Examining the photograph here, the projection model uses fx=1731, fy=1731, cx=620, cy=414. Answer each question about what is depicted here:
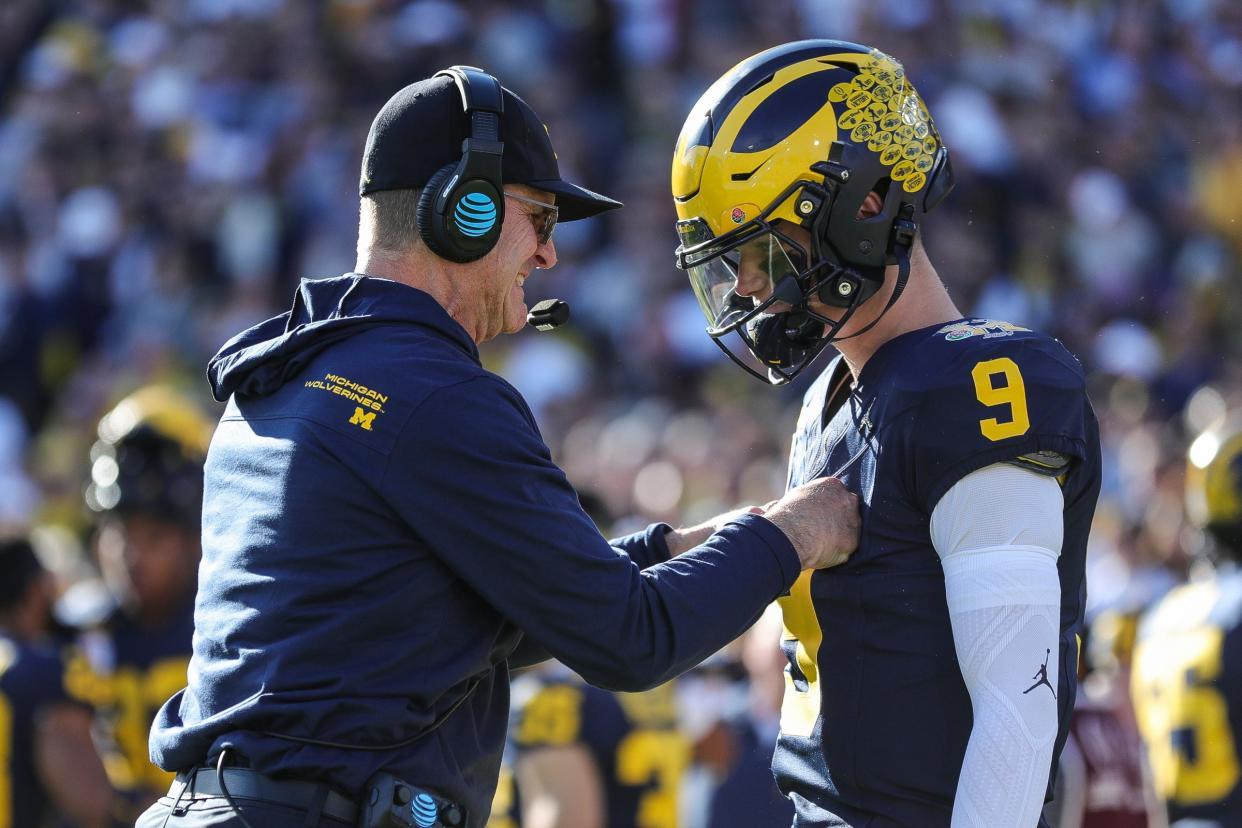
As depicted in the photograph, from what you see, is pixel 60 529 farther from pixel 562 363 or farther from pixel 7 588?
pixel 7 588

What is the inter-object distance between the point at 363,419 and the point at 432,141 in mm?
555

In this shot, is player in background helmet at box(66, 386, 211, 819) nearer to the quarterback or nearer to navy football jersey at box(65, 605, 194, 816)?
navy football jersey at box(65, 605, 194, 816)

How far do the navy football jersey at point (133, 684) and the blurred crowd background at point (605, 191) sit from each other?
163 inches

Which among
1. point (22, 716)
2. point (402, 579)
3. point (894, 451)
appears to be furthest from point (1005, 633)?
point (22, 716)

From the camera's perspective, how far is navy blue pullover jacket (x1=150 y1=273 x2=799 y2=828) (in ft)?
9.37

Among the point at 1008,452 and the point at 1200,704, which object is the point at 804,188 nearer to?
the point at 1008,452

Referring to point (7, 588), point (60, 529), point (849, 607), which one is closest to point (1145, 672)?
point (849, 607)

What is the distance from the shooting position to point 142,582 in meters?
5.50

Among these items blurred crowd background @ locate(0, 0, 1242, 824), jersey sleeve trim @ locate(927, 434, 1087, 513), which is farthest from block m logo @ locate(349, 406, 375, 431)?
blurred crowd background @ locate(0, 0, 1242, 824)

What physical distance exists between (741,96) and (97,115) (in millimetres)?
11281

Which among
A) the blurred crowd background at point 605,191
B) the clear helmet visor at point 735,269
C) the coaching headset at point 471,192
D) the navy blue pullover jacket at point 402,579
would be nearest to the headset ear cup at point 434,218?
the coaching headset at point 471,192

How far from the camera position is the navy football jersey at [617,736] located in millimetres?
5574

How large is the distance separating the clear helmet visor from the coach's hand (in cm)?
35

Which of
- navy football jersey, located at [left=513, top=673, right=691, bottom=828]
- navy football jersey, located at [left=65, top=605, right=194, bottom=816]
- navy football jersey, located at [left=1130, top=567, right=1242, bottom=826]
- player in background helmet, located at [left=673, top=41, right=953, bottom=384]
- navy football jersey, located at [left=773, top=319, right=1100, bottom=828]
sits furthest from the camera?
navy football jersey, located at [left=513, top=673, right=691, bottom=828]
